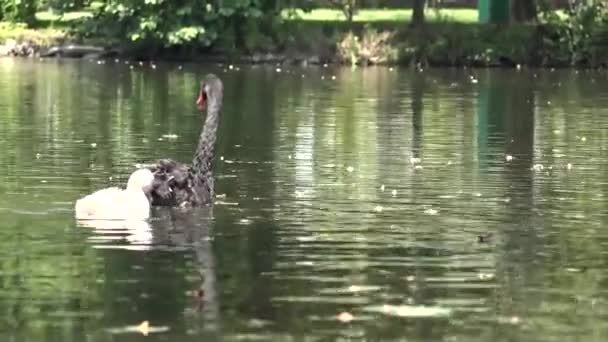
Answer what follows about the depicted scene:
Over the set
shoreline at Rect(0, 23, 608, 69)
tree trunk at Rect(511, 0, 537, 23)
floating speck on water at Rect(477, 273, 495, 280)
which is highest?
tree trunk at Rect(511, 0, 537, 23)

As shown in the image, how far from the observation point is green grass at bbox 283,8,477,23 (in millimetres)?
66312

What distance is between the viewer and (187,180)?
18172 millimetres

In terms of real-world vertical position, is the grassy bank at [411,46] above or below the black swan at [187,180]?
below

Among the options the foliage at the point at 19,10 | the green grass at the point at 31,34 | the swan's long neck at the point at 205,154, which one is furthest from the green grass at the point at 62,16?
the swan's long neck at the point at 205,154

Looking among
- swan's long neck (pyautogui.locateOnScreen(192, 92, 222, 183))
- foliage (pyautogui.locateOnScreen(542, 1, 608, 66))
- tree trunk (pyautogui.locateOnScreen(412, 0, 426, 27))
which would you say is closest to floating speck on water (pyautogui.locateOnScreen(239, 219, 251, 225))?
swan's long neck (pyautogui.locateOnScreen(192, 92, 222, 183))

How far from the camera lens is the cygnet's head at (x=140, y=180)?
17609mm

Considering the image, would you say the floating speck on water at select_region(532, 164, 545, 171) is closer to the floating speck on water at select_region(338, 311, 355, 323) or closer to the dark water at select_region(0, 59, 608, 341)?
the dark water at select_region(0, 59, 608, 341)

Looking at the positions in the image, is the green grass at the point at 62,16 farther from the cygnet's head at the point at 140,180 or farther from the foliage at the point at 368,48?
the cygnet's head at the point at 140,180

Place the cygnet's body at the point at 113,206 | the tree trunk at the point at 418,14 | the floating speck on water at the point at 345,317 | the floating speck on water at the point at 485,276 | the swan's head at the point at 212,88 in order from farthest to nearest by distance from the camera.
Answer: the tree trunk at the point at 418,14 → the swan's head at the point at 212,88 → the cygnet's body at the point at 113,206 → the floating speck on water at the point at 485,276 → the floating speck on water at the point at 345,317

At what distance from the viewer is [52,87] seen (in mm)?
43250

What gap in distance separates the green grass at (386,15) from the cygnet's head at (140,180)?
156ft

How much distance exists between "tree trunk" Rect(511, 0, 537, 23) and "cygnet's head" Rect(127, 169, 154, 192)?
49.6m

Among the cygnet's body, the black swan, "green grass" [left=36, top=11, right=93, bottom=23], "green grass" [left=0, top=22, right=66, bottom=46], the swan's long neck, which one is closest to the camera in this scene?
the cygnet's body

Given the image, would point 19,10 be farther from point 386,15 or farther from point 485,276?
point 485,276
